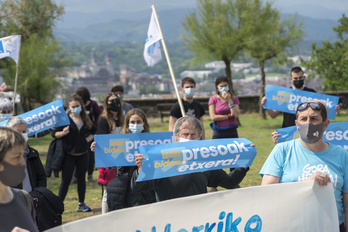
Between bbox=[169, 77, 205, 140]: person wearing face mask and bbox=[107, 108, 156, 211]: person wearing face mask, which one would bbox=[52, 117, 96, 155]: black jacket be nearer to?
bbox=[169, 77, 205, 140]: person wearing face mask

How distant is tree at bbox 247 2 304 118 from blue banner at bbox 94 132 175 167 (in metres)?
17.8

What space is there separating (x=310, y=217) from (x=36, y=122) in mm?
4052

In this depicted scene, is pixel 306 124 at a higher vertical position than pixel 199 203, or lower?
higher

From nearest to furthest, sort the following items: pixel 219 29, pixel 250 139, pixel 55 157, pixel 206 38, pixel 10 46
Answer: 1. pixel 55 157
2. pixel 10 46
3. pixel 250 139
4. pixel 219 29
5. pixel 206 38

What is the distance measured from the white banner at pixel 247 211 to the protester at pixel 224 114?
13.0ft

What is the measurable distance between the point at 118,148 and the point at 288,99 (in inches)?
118

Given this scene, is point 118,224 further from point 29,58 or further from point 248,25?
point 29,58

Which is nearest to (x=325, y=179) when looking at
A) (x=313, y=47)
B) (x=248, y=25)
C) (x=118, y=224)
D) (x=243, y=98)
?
(x=118, y=224)

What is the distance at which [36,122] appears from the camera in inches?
253

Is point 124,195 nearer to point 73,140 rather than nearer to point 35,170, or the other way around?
point 35,170

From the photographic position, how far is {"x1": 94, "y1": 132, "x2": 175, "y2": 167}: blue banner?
5.23 m

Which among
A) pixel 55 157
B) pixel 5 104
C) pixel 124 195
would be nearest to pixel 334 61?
pixel 55 157

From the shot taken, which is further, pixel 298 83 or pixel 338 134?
pixel 298 83

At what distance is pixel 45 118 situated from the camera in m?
6.52
